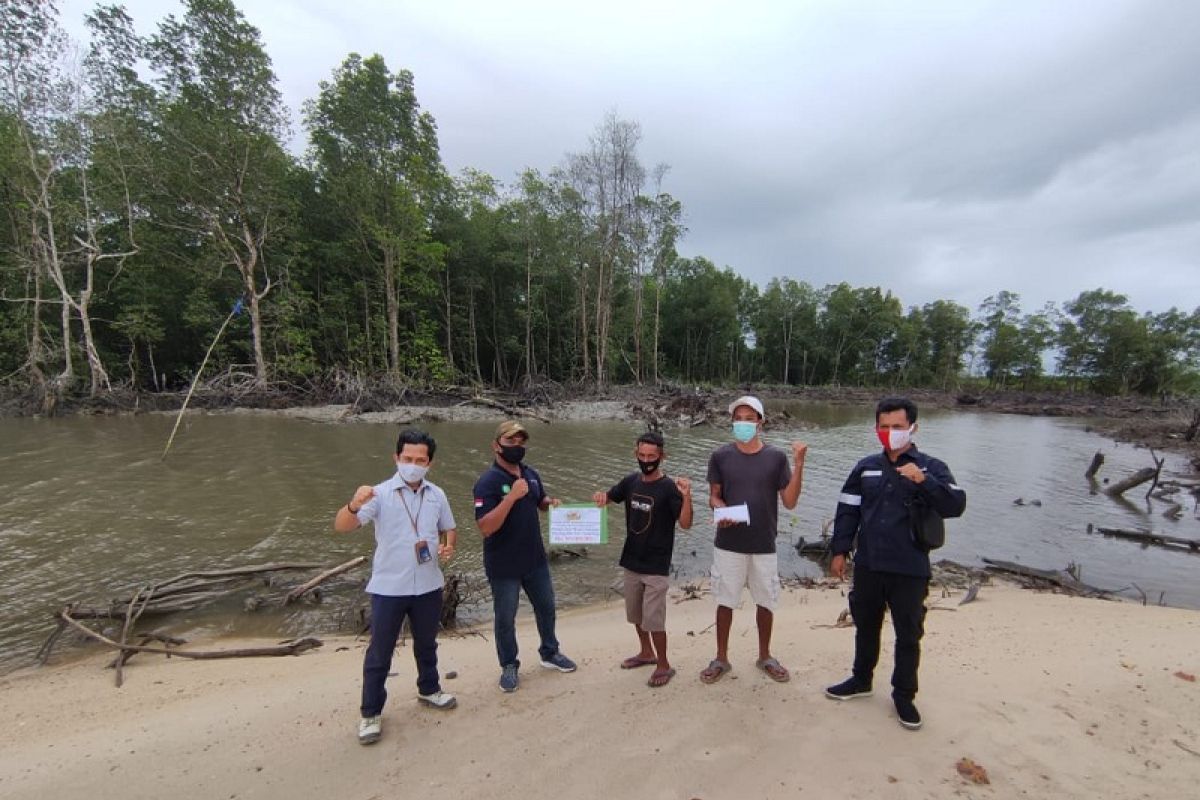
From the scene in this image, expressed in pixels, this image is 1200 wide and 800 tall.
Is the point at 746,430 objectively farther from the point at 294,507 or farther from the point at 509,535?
the point at 294,507

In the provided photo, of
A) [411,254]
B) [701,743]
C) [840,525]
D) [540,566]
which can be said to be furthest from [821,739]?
[411,254]

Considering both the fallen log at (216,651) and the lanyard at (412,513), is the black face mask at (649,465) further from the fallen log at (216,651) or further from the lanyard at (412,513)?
the fallen log at (216,651)

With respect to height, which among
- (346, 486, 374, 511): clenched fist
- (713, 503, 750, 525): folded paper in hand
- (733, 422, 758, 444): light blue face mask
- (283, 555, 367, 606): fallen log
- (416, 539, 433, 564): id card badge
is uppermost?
(733, 422, 758, 444): light blue face mask

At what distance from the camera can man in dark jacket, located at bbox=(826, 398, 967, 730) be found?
3.02m

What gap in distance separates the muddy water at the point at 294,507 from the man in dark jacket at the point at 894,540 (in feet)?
13.3

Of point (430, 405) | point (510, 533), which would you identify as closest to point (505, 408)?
point (430, 405)

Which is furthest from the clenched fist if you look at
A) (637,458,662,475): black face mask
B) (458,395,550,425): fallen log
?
(458,395,550,425): fallen log

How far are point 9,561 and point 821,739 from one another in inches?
393

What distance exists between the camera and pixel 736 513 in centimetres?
354

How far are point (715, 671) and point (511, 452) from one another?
2262 millimetres

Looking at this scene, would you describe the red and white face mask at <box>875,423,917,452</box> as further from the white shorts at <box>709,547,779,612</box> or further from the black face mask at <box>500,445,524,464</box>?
the black face mask at <box>500,445,524,464</box>

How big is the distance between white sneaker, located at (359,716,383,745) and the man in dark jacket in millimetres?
3088

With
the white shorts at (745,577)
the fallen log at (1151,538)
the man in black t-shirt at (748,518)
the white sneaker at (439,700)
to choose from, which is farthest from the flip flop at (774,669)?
the fallen log at (1151,538)

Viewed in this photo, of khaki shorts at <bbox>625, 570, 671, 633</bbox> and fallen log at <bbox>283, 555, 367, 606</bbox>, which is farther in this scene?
fallen log at <bbox>283, 555, 367, 606</bbox>
